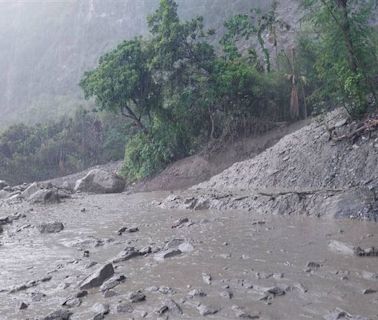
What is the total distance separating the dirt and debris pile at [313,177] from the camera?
36.2 feet

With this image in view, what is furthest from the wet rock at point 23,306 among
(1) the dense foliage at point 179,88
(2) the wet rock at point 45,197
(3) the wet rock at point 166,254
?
(1) the dense foliage at point 179,88

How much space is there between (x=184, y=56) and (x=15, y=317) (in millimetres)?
22626

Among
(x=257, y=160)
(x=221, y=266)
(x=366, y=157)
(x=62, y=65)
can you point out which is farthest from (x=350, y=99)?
(x=62, y=65)

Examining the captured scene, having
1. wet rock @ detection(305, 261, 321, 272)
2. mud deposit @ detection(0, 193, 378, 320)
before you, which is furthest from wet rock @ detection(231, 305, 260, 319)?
wet rock @ detection(305, 261, 321, 272)

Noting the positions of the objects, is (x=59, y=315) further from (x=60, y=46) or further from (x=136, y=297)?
(x=60, y=46)

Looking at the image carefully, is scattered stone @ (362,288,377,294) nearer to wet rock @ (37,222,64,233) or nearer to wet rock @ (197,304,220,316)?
wet rock @ (197,304,220,316)

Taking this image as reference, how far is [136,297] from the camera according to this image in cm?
577

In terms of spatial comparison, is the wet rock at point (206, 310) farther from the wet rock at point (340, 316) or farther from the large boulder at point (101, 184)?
the large boulder at point (101, 184)

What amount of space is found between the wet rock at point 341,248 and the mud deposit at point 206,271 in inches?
4.5

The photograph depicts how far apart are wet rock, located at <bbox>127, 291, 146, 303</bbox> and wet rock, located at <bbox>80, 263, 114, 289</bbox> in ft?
2.58

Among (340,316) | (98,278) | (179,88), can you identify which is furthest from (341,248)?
(179,88)

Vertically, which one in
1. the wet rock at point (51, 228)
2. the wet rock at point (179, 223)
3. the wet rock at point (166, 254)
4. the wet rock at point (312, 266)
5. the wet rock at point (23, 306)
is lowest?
the wet rock at point (179, 223)

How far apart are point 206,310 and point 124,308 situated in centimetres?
102

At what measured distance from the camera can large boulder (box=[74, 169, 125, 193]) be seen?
28.9 metres
